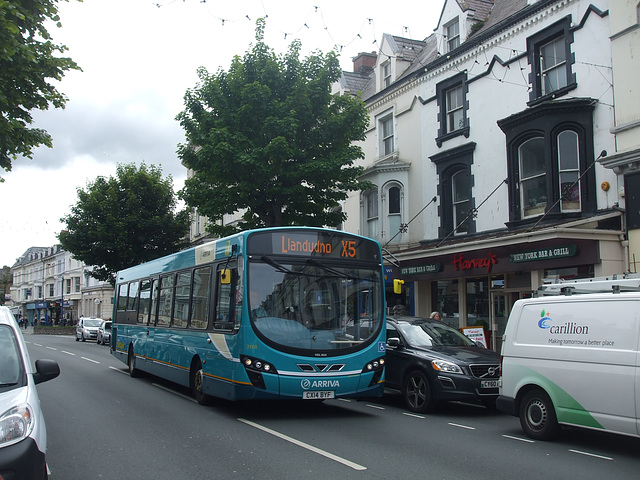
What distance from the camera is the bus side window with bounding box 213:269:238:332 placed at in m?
9.98

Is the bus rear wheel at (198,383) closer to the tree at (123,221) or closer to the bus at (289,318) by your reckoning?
the bus at (289,318)

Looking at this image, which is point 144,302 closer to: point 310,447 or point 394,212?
point 310,447

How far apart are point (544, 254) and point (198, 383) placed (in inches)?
366

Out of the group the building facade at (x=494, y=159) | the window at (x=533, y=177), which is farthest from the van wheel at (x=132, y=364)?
the window at (x=533, y=177)

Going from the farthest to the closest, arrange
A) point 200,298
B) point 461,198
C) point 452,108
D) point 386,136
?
point 386,136, point 452,108, point 461,198, point 200,298

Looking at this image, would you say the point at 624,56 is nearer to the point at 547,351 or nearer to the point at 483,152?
the point at 483,152

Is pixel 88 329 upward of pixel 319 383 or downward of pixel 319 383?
upward

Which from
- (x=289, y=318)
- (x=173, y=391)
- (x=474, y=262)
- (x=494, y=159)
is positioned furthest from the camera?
(x=494, y=159)

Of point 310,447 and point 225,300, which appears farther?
point 225,300

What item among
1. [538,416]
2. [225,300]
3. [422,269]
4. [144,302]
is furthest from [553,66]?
[144,302]

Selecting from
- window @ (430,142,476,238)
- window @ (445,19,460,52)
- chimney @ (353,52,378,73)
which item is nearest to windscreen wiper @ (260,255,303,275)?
window @ (430,142,476,238)

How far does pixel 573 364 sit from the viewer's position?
8047 millimetres

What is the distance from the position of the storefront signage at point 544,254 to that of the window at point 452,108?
5.10m

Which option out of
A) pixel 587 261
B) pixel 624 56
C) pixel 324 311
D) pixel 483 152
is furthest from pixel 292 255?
pixel 483 152
